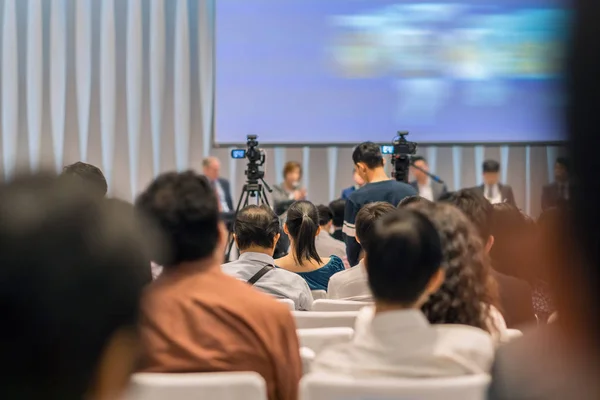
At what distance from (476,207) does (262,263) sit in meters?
0.83

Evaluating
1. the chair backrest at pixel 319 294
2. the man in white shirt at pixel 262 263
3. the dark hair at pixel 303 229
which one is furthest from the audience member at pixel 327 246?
the man in white shirt at pixel 262 263

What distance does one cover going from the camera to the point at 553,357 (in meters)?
0.37

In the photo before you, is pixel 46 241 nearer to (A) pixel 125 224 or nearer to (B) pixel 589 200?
(A) pixel 125 224

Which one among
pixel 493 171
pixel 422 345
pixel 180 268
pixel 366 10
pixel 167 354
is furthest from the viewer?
pixel 493 171

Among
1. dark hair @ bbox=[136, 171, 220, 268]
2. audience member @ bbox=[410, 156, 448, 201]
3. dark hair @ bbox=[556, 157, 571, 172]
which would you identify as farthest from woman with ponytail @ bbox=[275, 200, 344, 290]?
audience member @ bbox=[410, 156, 448, 201]

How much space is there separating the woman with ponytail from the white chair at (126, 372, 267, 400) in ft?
6.49

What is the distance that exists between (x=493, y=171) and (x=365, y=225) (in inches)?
186

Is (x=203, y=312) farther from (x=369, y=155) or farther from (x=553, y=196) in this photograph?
(x=369, y=155)

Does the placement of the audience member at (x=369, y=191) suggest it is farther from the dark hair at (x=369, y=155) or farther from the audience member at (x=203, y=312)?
the audience member at (x=203, y=312)

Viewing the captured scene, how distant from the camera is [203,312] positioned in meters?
1.62

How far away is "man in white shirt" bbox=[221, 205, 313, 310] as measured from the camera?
2.71 meters

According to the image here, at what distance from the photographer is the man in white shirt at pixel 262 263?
271cm

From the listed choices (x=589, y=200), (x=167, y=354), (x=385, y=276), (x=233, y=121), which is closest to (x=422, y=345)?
(x=385, y=276)

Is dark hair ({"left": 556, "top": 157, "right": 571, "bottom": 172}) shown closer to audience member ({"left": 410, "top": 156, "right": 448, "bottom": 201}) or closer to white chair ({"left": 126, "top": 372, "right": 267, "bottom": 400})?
white chair ({"left": 126, "top": 372, "right": 267, "bottom": 400})
